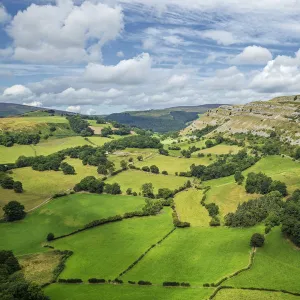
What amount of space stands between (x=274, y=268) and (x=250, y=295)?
51.9 feet

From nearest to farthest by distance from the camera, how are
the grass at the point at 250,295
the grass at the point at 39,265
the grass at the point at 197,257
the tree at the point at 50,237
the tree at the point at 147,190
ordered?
the grass at the point at 250,295 < the grass at the point at 197,257 < the grass at the point at 39,265 < the tree at the point at 50,237 < the tree at the point at 147,190

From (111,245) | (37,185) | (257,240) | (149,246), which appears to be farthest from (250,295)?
(37,185)

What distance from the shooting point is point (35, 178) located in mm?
184625

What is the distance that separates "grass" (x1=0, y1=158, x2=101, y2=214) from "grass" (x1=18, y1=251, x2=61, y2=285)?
46694mm

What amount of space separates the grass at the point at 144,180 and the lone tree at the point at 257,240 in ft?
250

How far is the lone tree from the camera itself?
9691cm

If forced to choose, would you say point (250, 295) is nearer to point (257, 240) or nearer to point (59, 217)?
point (257, 240)

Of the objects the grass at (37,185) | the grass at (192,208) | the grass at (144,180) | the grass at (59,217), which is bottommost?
the grass at (192,208)

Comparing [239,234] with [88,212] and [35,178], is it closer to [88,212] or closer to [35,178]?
[88,212]

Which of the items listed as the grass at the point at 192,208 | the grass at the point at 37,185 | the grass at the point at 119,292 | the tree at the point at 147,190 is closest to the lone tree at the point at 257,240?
the grass at the point at 119,292

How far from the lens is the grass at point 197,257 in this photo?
84.5 m

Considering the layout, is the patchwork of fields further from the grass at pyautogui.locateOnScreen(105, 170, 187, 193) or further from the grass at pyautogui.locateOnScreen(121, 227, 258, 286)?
the grass at pyautogui.locateOnScreen(105, 170, 187, 193)

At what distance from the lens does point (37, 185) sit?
172875 millimetres

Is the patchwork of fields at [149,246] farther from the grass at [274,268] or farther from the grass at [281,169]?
the grass at [281,169]
